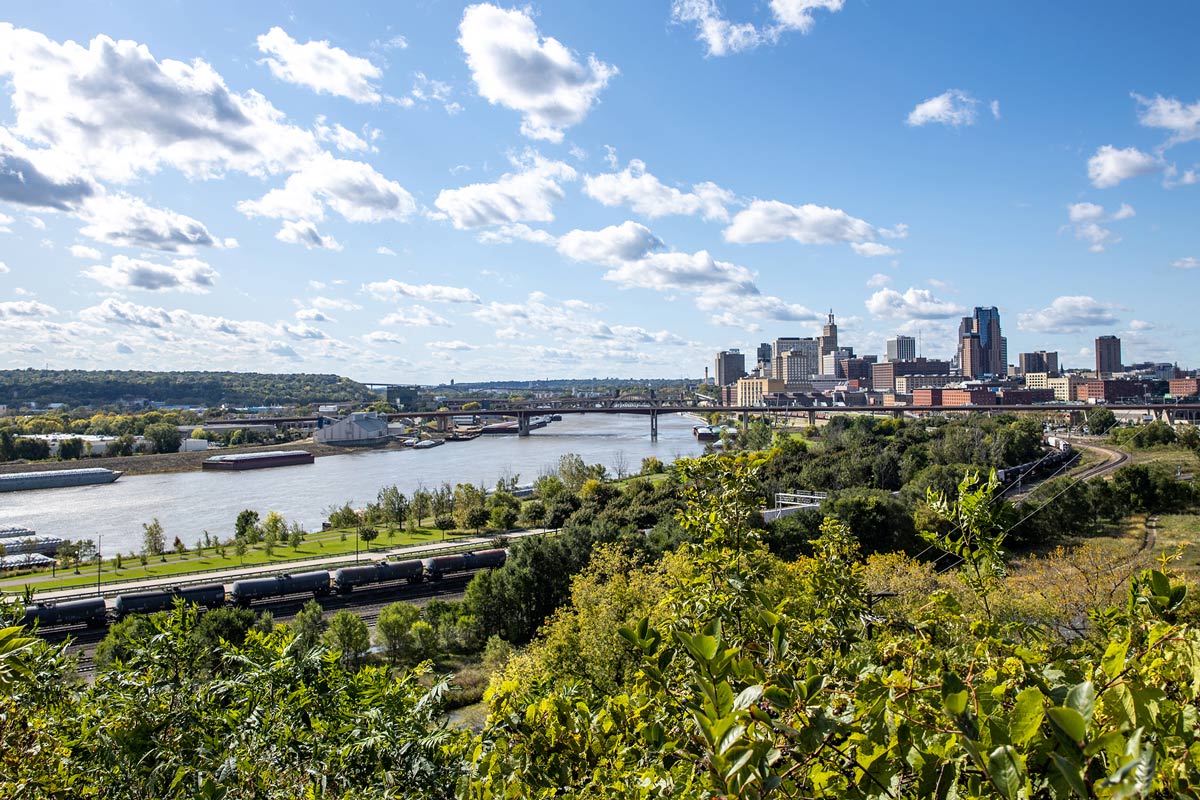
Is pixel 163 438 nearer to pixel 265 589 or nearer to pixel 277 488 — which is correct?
pixel 277 488

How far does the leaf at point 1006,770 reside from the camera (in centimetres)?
60

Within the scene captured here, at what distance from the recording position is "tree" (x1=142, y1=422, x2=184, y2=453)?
140 ft

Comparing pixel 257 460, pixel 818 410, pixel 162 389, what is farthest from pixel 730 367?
pixel 257 460

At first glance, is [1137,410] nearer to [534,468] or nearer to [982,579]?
[534,468]

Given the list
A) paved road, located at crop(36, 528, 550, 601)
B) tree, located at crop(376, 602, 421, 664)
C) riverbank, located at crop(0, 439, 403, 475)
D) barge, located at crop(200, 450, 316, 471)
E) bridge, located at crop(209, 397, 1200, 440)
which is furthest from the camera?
bridge, located at crop(209, 397, 1200, 440)

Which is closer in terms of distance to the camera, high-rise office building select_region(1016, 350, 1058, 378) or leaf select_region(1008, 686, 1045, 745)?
leaf select_region(1008, 686, 1045, 745)

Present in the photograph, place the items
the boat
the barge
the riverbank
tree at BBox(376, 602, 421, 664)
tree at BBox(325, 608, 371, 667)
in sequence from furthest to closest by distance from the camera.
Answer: the barge → the riverbank → the boat → tree at BBox(376, 602, 421, 664) → tree at BBox(325, 608, 371, 667)

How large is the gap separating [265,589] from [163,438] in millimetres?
34041

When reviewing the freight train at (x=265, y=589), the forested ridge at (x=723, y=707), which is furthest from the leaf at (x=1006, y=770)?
the freight train at (x=265, y=589)

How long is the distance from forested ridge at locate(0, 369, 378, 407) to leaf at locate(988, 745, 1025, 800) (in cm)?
9566

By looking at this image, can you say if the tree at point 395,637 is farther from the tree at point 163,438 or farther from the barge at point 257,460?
the tree at point 163,438

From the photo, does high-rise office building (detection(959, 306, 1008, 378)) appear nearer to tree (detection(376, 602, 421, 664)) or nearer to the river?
the river

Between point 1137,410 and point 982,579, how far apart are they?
6080cm

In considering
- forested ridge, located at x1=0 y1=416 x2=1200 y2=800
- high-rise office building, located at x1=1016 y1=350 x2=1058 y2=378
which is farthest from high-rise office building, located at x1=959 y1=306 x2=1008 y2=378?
forested ridge, located at x1=0 y1=416 x2=1200 y2=800
